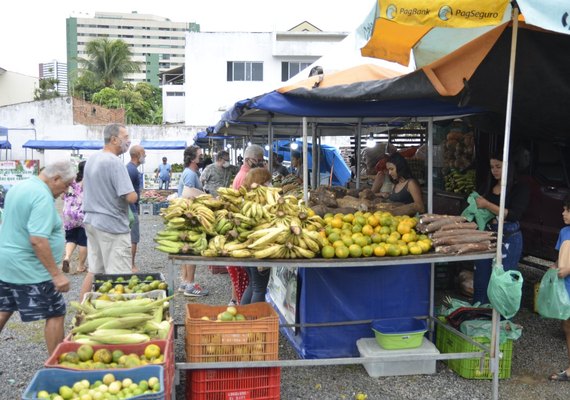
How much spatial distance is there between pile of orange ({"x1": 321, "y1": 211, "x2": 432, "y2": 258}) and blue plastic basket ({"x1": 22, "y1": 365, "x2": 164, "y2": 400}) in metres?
1.75

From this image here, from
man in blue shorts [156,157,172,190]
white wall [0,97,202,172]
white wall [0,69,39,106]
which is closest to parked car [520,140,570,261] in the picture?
man in blue shorts [156,157,172,190]

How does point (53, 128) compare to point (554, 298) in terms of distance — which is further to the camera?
point (53, 128)

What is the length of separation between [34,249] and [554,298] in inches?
171

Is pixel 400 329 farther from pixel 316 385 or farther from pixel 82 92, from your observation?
pixel 82 92

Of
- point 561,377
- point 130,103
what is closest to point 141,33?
point 130,103

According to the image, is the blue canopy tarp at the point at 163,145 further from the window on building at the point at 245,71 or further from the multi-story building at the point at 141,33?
the multi-story building at the point at 141,33

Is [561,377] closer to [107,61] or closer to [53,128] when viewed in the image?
[53,128]

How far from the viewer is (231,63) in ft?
115

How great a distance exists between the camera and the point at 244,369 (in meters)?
4.14

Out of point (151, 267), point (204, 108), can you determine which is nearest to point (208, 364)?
point (151, 267)

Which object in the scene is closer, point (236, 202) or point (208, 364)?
point (208, 364)

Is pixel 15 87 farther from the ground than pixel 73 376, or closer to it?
farther from the ground

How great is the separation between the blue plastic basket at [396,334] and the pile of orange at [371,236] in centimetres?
81

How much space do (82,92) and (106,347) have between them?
59.5 metres
